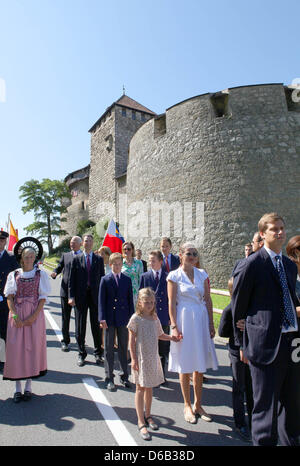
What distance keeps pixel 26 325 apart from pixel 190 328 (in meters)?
2.11

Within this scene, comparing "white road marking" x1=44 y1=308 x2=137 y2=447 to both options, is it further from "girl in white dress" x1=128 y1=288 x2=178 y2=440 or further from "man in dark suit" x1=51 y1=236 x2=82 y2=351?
"man in dark suit" x1=51 y1=236 x2=82 y2=351

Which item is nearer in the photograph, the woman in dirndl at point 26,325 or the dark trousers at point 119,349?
the woman in dirndl at point 26,325

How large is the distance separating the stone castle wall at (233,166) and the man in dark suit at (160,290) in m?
8.99

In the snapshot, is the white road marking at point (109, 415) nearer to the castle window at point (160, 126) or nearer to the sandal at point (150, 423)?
the sandal at point (150, 423)

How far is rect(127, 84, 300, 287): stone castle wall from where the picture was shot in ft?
43.2

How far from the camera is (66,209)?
4409cm

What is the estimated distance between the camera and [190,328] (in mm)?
3455

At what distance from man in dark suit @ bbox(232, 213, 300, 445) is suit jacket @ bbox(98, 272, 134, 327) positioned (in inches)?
85.0

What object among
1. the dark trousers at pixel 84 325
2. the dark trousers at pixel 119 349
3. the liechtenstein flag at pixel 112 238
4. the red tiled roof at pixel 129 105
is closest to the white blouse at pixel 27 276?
the dark trousers at pixel 119 349

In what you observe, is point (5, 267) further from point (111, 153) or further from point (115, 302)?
point (111, 153)

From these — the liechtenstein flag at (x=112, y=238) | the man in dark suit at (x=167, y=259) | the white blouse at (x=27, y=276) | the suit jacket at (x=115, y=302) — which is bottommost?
the suit jacket at (x=115, y=302)

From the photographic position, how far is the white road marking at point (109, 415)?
2.73 meters

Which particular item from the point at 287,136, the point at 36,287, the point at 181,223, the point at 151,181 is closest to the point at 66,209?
the point at 151,181
